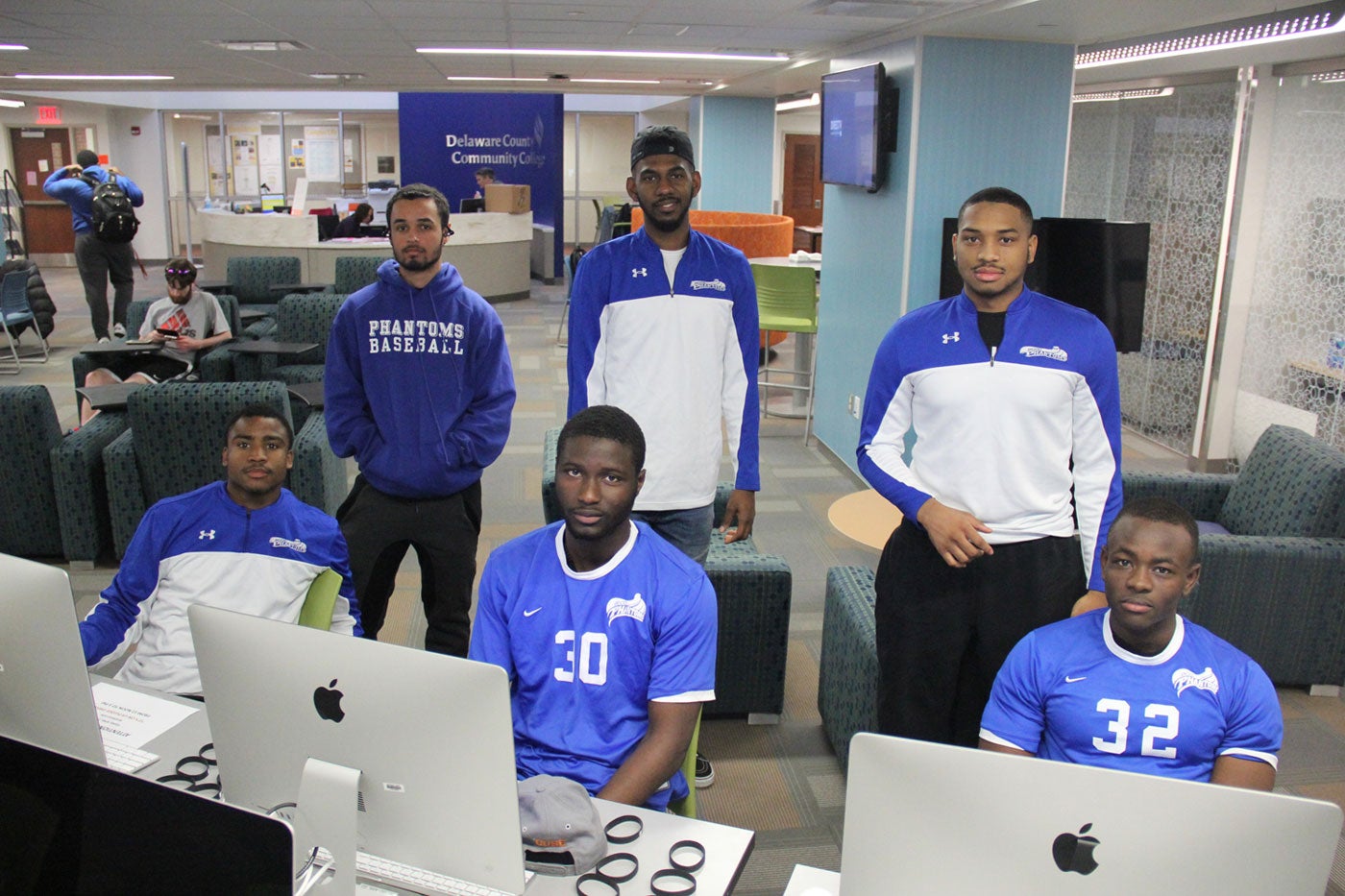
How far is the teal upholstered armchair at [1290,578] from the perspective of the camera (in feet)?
12.2

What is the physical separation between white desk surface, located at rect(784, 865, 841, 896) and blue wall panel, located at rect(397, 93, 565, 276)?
13.8m

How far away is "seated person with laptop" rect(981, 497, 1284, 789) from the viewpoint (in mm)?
1904

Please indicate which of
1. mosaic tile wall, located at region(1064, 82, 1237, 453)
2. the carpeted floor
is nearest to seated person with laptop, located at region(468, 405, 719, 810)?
the carpeted floor

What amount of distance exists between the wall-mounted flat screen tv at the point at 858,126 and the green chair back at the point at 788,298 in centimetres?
89

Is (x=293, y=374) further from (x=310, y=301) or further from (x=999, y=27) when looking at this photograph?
(x=999, y=27)

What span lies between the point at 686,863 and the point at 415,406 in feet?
5.73

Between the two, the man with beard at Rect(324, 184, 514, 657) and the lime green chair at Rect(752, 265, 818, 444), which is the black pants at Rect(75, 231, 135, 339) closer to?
the lime green chair at Rect(752, 265, 818, 444)

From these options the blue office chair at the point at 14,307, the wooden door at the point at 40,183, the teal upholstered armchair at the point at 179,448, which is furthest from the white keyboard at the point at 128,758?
the wooden door at the point at 40,183

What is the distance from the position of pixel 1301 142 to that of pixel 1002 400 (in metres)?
4.59

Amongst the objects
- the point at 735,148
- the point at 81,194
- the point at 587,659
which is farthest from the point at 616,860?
the point at 81,194

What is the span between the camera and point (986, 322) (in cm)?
231

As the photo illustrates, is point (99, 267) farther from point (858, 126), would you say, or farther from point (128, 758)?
point (128, 758)

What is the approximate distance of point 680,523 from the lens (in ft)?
9.22

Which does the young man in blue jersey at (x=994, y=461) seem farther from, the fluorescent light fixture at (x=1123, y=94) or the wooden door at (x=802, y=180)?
A: the wooden door at (x=802, y=180)
